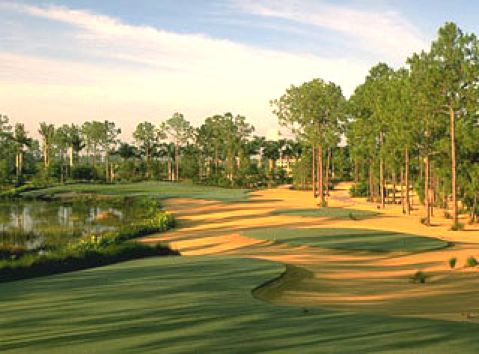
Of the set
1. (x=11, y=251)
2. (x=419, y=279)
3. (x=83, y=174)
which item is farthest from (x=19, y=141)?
(x=419, y=279)

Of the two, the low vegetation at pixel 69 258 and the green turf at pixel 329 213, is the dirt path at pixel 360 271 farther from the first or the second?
the green turf at pixel 329 213

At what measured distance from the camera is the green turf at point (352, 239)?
19.0m

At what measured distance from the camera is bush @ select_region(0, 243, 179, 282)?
1349 centimetres

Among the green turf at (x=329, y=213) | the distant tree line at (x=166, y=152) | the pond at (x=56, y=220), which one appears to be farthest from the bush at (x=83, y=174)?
the green turf at (x=329, y=213)

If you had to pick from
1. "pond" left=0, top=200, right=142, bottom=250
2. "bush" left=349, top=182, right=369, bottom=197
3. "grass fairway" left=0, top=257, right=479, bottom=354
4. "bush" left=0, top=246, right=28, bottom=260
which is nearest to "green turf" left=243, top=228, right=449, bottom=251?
"grass fairway" left=0, top=257, right=479, bottom=354

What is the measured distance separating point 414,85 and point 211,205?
22411 millimetres

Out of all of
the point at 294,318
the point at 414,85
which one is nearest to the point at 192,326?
the point at 294,318

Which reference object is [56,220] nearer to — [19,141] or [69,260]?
[69,260]

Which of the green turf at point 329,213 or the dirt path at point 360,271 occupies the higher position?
the dirt path at point 360,271

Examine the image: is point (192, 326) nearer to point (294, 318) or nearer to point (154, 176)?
point (294, 318)

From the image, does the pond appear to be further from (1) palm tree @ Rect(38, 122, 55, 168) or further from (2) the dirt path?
(1) palm tree @ Rect(38, 122, 55, 168)

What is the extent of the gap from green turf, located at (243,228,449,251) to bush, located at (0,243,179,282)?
18.0 feet

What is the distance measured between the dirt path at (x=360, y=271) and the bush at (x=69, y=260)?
2.37 meters

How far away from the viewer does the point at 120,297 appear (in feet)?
30.4
